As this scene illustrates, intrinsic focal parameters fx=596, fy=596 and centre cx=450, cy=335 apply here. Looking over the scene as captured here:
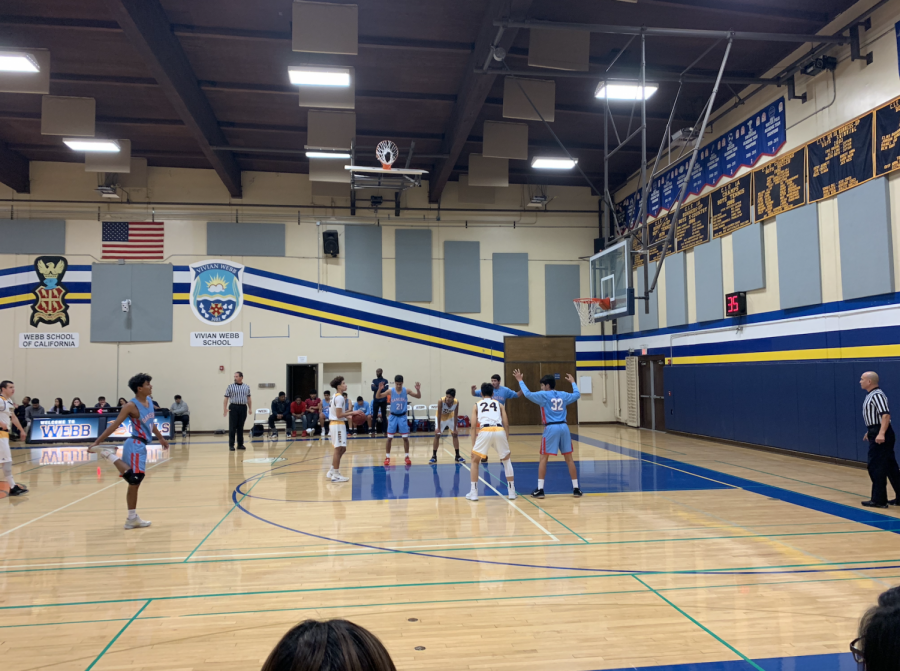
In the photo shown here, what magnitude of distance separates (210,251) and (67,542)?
13.9 meters

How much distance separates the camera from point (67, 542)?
20.9ft

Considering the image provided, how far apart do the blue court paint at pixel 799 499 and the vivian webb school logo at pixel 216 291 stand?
13.1 metres

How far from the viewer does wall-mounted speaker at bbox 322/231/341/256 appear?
754 inches

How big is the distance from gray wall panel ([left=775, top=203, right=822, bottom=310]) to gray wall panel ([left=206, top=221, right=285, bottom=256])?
46.1 ft

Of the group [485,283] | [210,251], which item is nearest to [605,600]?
[485,283]

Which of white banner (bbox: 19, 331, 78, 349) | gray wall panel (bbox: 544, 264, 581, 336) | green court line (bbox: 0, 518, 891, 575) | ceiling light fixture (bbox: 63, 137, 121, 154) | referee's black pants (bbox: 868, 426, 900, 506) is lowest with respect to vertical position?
green court line (bbox: 0, 518, 891, 575)

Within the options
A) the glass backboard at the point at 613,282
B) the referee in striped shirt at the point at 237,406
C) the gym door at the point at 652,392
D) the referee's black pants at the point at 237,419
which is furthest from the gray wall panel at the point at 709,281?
the referee's black pants at the point at 237,419

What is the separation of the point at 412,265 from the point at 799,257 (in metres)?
11.3

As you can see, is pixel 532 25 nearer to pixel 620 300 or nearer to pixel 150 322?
pixel 620 300

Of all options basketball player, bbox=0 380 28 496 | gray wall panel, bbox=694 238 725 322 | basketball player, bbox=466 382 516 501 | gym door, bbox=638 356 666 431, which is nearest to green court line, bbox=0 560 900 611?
basketball player, bbox=466 382 516 501

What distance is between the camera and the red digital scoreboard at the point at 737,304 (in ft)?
44.7

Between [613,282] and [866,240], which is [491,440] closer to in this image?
[613,282]

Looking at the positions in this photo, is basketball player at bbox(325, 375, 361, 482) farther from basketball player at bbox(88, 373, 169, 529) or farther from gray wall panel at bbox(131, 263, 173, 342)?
gray wall panel at bbox(131, 263, 173, 342)

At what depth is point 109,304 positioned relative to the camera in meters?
18.3
